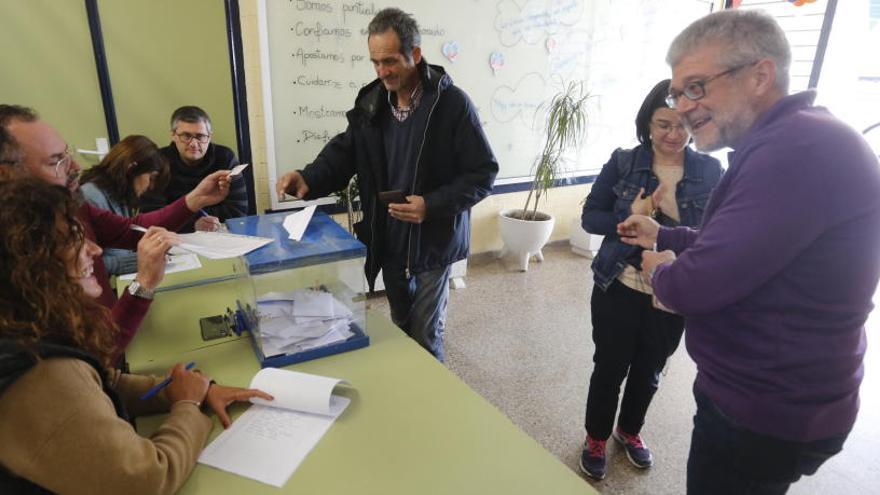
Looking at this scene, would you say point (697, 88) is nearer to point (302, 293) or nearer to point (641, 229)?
point (641, 229)

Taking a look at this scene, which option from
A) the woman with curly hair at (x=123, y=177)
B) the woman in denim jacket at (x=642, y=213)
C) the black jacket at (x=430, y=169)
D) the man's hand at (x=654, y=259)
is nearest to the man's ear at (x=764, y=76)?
the man's hand at (x=654, y=259)

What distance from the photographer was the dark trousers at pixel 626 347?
1.54 m

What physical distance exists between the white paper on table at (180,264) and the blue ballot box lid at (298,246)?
0.53 meters

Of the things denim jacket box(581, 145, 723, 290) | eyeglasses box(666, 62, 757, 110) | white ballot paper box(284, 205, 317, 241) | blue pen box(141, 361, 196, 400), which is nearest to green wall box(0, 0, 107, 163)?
white ballot paper box(284, 205, 317, 241)

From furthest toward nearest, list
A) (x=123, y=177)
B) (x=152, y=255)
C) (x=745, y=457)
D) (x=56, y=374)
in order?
(x=123, y=177)
(x=152, y=255)
(x=745, y=457)
(x=56, y=374)

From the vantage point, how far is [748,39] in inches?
34.0

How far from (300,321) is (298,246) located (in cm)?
19

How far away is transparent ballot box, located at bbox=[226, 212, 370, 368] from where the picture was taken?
1138 millimetres

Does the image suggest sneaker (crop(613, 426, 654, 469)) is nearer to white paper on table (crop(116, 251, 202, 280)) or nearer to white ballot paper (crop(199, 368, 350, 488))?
white ballot paper (crop(199, 368, 350, 488))

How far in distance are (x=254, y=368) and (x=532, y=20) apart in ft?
10.9

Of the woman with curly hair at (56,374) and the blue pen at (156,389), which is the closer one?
the woman with curly hair at (56,374)

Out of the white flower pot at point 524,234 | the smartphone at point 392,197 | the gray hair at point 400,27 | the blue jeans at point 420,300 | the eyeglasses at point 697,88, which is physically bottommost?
the white flower pot at point 524,234

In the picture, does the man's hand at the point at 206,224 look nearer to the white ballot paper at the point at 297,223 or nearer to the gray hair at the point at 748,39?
the white ballot paper at the point at 297,223

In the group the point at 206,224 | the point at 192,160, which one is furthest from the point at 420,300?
the point at 192,160
